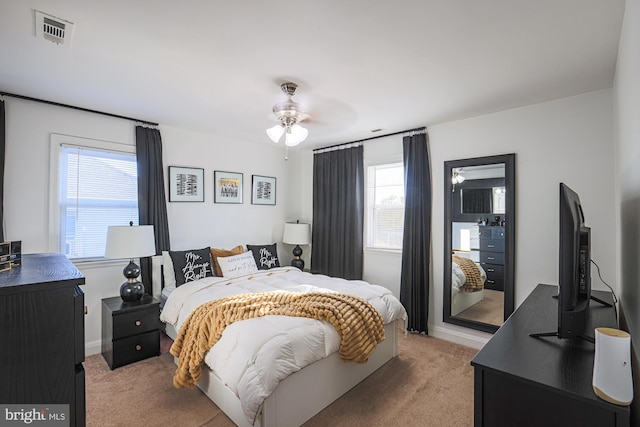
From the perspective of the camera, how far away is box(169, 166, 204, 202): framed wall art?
3.69 m

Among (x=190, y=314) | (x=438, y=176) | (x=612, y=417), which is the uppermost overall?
(x=438, y=176)

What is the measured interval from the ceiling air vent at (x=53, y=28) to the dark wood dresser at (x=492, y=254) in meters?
3.68

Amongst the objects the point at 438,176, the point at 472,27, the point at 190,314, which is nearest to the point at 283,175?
the point at 438,176

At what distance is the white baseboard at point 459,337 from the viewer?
10.7 ft

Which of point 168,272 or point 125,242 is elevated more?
point 125,242

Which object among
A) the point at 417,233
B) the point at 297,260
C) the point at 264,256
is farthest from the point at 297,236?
the point at 417,233

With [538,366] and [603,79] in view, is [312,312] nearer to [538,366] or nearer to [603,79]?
[538,366]

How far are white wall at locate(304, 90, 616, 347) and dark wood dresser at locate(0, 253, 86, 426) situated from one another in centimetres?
336

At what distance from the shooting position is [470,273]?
3.32 metres

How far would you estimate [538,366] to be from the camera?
42.9 inches

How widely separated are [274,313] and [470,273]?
2.23 metres

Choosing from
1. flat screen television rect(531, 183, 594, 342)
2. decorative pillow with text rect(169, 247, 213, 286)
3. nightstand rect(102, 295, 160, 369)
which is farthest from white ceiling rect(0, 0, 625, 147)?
nightstand rect(102, 295, 160, 369)

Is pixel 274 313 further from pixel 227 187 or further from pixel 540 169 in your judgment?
pixel 540 169

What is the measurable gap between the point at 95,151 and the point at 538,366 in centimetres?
391
